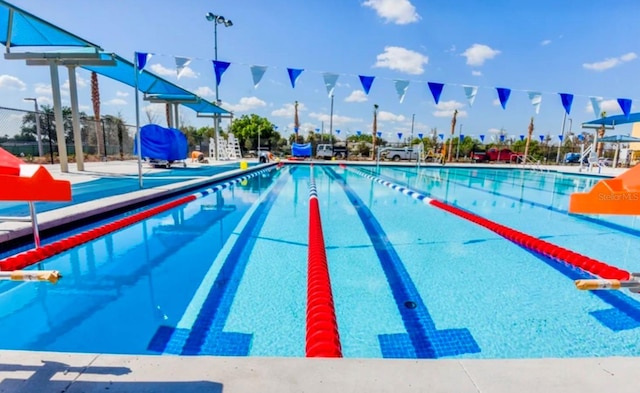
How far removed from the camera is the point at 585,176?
615 inches

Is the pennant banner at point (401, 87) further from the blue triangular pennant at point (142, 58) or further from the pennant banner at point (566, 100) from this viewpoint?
the blue triangular pennant at point (142, 58)

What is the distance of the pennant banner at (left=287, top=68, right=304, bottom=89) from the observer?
→ 7.77 metres

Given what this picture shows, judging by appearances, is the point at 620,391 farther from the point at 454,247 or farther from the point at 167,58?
the point at 167,58

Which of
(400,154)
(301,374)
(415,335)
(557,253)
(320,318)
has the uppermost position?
(400,154)

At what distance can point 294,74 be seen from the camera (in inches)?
309

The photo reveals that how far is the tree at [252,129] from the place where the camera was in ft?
107

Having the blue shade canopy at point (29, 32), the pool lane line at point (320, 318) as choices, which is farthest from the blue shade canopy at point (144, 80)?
the pool lane line at point (320, 318)

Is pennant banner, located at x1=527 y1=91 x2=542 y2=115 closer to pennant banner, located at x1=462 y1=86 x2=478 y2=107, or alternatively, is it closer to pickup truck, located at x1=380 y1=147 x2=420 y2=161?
pennant banner, located at x1=462 y1=86 x2=478 y2=107

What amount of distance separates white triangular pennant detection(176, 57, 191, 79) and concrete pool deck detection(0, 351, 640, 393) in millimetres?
6853

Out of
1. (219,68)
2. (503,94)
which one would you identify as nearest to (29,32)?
(219,68)

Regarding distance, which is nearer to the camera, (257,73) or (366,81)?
(257,73)

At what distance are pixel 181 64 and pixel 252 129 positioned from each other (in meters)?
26.5

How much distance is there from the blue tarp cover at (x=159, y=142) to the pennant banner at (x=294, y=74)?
646 centimetres

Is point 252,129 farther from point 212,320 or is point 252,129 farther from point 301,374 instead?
point 301,374
